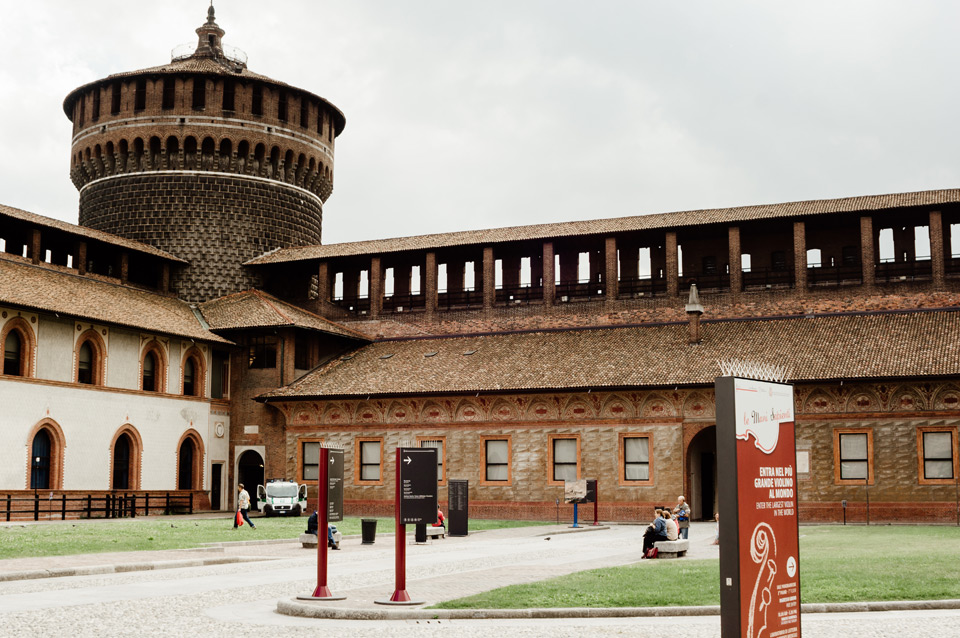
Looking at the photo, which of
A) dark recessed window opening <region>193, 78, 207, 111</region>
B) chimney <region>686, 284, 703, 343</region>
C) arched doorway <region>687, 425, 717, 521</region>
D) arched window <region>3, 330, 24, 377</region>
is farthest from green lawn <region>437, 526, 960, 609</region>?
dark recessed window opening <region>193, 78, 207, 111</region>

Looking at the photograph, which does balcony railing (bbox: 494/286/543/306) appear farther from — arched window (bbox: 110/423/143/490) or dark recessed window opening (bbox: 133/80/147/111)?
dark recessed window opening (bbox: 133/80/147/111)

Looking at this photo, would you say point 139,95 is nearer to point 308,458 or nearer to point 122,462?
point 122,462

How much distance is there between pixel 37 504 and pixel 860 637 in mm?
32485

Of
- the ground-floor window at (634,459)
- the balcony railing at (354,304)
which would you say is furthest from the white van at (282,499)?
the ground-floor window at (634,459)

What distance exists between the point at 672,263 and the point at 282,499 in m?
18.7

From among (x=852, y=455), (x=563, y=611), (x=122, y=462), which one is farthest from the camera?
(x=122, y=462)

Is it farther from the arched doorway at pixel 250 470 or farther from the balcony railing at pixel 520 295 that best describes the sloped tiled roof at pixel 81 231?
the balcony railing at pixel 520 295

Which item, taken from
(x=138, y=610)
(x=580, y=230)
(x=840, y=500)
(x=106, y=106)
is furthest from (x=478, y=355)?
(x=138, y=610)

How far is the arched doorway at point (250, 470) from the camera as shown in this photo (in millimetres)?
48753

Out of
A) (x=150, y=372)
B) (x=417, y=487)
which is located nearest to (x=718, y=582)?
(x=417, y=487)

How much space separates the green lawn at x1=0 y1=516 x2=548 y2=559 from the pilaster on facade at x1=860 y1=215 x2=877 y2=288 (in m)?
16.6

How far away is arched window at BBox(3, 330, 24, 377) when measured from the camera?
128 ft

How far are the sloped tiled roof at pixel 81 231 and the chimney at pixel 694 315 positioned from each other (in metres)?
24.1

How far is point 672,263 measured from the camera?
46.8m
